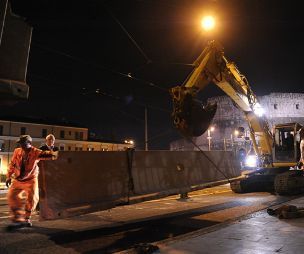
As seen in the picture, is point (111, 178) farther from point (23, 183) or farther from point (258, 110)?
point (258, 110)

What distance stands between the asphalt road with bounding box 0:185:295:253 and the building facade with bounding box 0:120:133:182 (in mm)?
42982

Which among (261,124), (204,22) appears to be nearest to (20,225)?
(204,22)

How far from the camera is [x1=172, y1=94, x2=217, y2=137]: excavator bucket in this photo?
8.62 metres

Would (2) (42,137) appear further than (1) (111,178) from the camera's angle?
Yes

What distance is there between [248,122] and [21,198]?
10.4m

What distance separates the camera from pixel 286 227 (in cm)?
664

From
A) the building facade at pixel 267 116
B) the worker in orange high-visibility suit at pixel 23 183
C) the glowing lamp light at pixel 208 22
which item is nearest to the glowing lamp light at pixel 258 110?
the glowing lamp light at pixel 208 22

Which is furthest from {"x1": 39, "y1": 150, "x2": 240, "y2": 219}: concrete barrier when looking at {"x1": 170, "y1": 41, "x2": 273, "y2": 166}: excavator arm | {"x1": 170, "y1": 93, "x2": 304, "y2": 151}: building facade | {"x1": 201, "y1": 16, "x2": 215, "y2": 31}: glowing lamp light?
{"x1": 170, "y1": 93, "x2": 304, "y2": 151}: building facade

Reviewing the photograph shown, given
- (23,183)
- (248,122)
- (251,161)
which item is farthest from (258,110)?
(23,183)

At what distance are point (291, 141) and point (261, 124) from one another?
6.43 ft

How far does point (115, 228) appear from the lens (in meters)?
7.18

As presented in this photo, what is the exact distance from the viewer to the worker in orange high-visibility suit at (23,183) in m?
6.84

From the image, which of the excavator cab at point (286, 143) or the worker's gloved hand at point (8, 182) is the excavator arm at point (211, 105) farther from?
the worker's gloved hand at point (8, 182)

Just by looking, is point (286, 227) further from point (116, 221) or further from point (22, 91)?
point (22, 91)
